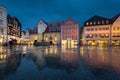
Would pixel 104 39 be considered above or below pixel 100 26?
Result: below

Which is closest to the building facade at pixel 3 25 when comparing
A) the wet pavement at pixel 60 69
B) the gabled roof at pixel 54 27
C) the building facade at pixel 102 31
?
the gabled roof at pixel 54 27

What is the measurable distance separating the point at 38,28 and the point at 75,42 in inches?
1069

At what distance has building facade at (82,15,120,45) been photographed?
6706cm

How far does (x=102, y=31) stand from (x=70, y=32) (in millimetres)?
17620

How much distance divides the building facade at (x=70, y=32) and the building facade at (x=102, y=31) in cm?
552

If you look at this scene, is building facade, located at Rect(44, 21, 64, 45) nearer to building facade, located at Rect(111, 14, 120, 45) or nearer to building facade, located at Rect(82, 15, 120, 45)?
building facade, located at Rect(82, 15, 120, 45)

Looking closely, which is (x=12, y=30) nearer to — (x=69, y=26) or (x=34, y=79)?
(x=69, y=26)

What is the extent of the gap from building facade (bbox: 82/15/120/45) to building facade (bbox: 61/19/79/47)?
217 inches

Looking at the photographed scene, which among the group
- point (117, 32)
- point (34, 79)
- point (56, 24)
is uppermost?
point (56, 24)

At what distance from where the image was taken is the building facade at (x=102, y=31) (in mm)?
67062

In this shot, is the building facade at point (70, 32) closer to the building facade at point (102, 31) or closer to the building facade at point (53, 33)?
the building facade at point (53, 33)

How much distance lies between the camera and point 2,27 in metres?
52.4

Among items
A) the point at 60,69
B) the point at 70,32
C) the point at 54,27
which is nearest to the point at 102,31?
the point at 70,32

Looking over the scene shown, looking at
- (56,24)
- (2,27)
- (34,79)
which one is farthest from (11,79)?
(56,24)
